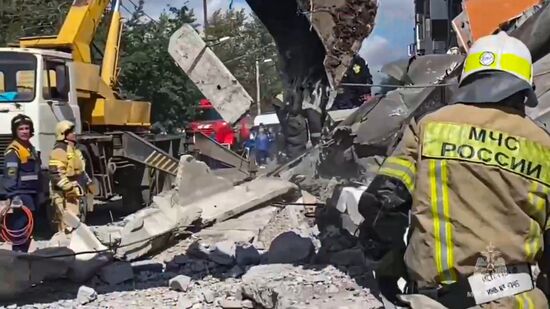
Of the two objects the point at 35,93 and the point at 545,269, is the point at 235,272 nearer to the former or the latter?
the point at 545,269

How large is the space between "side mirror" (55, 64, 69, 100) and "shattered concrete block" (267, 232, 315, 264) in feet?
18.9

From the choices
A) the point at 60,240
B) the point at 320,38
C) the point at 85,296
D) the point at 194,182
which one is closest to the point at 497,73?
the point at 320,38

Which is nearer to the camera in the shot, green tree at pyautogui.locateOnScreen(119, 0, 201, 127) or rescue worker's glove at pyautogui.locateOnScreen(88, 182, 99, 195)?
rescue worker's glove at pyautogui.locateOnScreen(88, 182, 99, 195)

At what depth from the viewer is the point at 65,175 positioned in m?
9.70

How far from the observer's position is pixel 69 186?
378 inches

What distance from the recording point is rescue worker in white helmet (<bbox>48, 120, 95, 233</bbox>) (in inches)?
377

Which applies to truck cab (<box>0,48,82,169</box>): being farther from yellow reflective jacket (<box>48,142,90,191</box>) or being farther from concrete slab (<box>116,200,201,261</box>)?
concrete slab (<box>116,200,201,261</box>)

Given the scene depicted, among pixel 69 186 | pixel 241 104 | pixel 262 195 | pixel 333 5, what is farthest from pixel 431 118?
pixel 69 186

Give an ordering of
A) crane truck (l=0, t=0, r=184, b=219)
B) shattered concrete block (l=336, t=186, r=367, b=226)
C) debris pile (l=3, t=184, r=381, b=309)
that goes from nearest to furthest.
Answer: debris pile (l=3, t=184, r=381, b=309) < shattered concrete block (l=336, t=186, r=367, b=226) < crane truck (l=0, t=0, r=184, b=219)

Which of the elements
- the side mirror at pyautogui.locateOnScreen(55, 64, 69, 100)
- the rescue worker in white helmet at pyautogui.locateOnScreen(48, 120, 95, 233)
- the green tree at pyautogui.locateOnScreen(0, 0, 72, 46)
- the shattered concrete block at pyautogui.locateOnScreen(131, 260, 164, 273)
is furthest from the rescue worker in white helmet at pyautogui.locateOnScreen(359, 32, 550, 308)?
the green tree at pyautogui.locateOnScreen(0, 0, 72, 46)

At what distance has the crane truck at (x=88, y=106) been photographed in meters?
11.5

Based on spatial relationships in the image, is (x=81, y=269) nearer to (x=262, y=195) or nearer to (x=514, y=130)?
(x=262, y=195)

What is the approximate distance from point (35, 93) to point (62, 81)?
57 centimetres

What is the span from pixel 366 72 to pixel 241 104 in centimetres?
177
